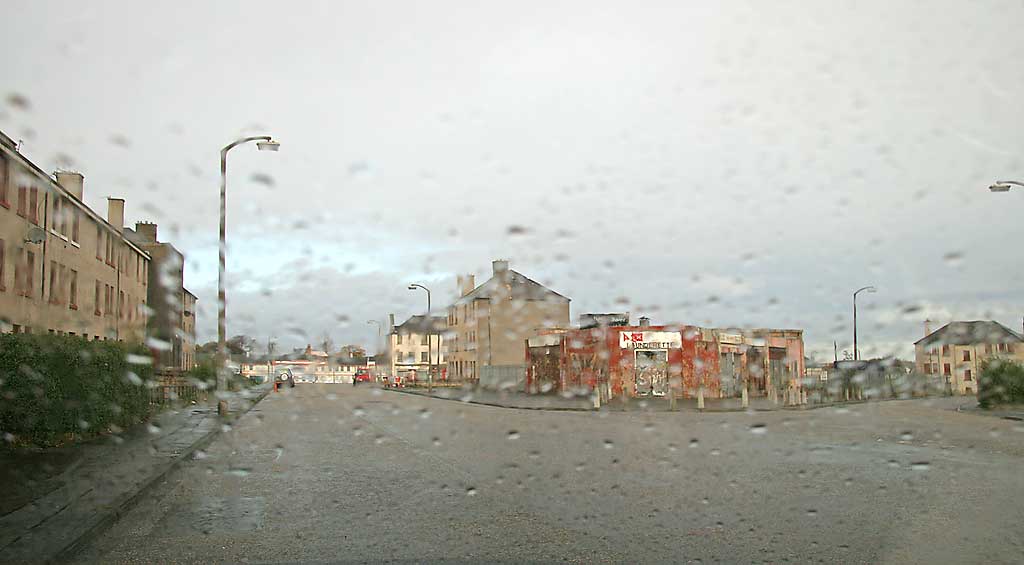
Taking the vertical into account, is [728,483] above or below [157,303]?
below

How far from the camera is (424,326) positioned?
7219 centimetres

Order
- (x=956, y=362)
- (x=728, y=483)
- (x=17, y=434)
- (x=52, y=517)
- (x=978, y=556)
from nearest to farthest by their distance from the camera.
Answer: (x=978, y=556) → (x=52, y=517) → (x=728, y=483) → (x=17, y=434) → (x=956, y=362)

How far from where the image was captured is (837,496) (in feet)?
30.7

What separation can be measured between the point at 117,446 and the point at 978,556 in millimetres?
12691

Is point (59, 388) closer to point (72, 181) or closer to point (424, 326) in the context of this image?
point (72, 181)

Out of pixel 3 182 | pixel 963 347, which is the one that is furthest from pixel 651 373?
pixel 3 182

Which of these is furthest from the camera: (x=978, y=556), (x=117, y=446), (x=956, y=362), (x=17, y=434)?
(x=956, y=362)

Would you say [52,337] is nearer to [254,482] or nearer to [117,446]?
[117,446]

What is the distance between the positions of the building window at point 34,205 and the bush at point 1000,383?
2976 cm

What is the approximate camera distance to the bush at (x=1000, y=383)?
102ft

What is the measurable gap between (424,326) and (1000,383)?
155ft

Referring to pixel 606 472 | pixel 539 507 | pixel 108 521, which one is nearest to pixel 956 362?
pixel 606 472

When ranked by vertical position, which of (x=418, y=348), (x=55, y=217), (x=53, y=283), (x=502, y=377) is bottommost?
(x=502, y=377)

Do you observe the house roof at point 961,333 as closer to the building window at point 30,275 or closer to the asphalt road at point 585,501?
the asphalt road at point 585,501
